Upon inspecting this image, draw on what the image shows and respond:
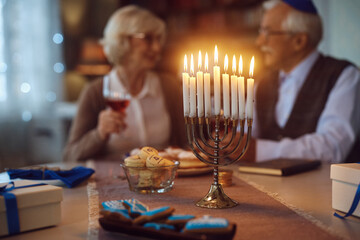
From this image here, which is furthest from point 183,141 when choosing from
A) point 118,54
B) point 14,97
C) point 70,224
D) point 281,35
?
point 14,97

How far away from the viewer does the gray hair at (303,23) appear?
2551 millimetres

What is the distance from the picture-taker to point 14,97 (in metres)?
4.29

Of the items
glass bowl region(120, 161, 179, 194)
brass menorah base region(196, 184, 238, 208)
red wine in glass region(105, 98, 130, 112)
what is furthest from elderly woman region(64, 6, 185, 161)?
brass menorah base region(196, 184, 238, 208)

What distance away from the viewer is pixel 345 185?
101 centimetres

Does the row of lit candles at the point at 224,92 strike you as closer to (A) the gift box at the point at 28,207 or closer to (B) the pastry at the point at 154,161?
(B) the pastry at the point at 154,161

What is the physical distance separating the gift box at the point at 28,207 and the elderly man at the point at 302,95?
4.68 feet

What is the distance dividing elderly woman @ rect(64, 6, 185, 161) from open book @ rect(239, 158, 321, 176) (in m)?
0.99

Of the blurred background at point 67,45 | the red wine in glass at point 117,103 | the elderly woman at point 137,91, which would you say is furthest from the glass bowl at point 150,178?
the blurred background at point 67,45

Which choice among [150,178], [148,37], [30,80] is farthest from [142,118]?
[30,80]

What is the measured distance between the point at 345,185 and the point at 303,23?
176 cm

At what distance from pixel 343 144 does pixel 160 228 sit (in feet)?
5.37

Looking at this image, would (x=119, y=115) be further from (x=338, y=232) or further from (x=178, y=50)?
(x=178, y=50)

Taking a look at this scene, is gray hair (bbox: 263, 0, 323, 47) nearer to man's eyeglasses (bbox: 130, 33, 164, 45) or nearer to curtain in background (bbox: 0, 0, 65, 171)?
man's eyeglasses (bbox: 130, 33, 164, 45)

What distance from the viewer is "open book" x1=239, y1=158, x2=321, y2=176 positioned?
1.53 metres
